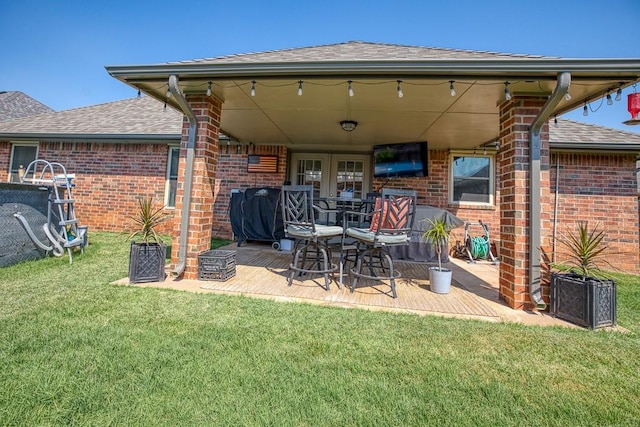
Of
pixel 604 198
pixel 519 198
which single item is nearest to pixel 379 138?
pixel 519 198

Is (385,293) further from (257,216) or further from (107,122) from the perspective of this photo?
(107,122)

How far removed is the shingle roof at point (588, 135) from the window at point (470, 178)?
48.1 inches

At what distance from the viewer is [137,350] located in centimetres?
168

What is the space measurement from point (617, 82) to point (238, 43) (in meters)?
8.24

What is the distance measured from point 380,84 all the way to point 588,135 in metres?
5.53

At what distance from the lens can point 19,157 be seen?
700 cm

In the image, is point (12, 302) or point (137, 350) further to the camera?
point (12, 302)

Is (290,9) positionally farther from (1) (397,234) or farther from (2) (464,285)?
(2) (464,285)

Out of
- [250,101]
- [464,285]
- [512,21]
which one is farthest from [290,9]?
[464,285]

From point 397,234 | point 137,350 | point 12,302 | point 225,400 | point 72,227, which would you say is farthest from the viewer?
point 72,227

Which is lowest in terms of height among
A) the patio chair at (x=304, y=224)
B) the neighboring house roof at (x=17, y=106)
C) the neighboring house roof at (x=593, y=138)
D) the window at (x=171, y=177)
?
the patio chair at (x=304, y=224)

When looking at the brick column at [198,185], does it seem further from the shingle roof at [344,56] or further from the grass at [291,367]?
the grass at [291,367]

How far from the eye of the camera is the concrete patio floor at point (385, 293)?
100 inches

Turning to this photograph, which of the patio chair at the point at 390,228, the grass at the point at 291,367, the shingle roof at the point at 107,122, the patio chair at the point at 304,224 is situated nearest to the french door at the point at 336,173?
the shingle roof at the point at 107,122
